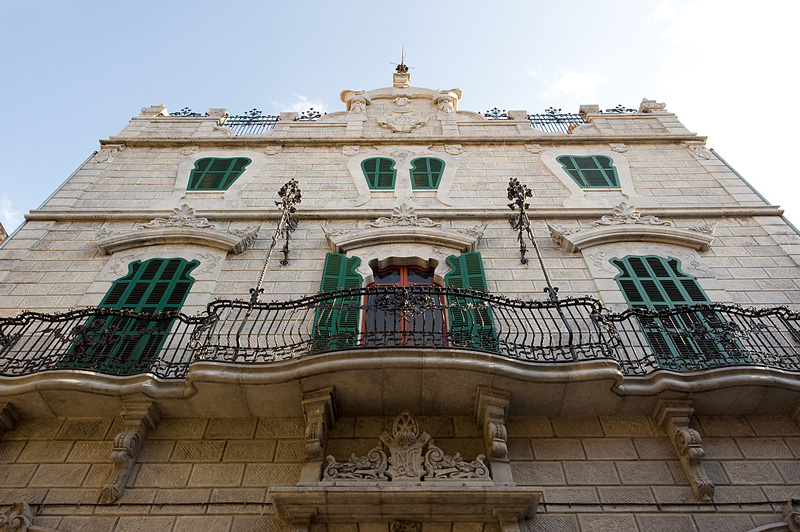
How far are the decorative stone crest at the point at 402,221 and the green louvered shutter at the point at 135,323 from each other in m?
3.01

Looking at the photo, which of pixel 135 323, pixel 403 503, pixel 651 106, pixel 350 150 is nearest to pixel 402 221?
pixel 350 150

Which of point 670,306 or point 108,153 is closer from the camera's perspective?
point 670,306

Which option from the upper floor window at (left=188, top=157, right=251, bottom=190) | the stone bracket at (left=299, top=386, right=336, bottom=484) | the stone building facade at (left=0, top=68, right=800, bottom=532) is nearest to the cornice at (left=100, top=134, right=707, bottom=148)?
the upper floor window at (left=188, top=157, right=251, bottom=190)

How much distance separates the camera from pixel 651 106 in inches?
577

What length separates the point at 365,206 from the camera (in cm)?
1112

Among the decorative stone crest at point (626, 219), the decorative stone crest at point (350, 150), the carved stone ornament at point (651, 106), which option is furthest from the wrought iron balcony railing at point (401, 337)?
the carved stone ornament at point (651, 106)

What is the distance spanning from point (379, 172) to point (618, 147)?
517 centimetres

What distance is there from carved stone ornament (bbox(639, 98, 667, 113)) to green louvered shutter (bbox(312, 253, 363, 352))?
906 cm

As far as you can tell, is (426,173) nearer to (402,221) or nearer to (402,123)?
(402,221)

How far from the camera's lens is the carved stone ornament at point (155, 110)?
1463 centimetres

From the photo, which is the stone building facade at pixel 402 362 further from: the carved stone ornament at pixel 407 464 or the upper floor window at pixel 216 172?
the upper floor window at pixel 216 172

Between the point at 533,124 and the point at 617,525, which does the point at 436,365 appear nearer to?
the point at 617,525

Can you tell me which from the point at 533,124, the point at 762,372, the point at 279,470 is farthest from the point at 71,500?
the point at 533,124

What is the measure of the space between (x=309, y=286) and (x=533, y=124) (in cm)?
783
